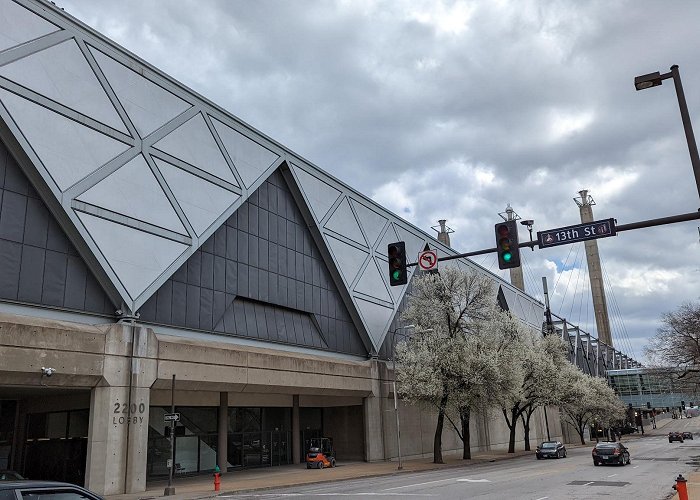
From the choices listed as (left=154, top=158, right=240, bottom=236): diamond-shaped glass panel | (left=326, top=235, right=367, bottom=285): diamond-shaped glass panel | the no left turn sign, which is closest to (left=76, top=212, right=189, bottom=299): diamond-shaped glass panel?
(left=154, top=158, right=240, bottom=236): diamond-shaped glass panel

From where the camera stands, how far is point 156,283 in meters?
27.0

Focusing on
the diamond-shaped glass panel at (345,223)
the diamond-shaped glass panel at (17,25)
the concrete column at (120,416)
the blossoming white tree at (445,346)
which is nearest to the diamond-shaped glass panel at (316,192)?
the diamond-shaped glass panel at (345,223)

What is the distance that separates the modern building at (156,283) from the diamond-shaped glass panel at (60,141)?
52 millimetres

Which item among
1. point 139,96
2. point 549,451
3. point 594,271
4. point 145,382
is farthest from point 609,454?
point 594,271

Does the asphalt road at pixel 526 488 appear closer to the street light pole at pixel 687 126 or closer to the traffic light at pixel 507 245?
the traffic light at pixel 507 245

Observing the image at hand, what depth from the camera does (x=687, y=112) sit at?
14.2m

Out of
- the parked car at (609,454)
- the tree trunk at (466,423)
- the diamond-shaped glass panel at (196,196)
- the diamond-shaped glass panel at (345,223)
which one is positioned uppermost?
the diamond-shaped glass panel at (345,223)

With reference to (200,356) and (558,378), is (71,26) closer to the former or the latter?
(200,356)

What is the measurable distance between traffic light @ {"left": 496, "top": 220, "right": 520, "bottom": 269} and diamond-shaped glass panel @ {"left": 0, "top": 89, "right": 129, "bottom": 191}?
18.0m

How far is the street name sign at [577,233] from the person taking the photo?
14.5 m

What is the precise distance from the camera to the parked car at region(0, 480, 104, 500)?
22.4 feet

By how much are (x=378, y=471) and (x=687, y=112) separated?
84.0 feet

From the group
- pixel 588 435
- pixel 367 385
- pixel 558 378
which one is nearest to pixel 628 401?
pixel 588 435

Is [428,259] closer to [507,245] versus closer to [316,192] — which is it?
[507,245]
